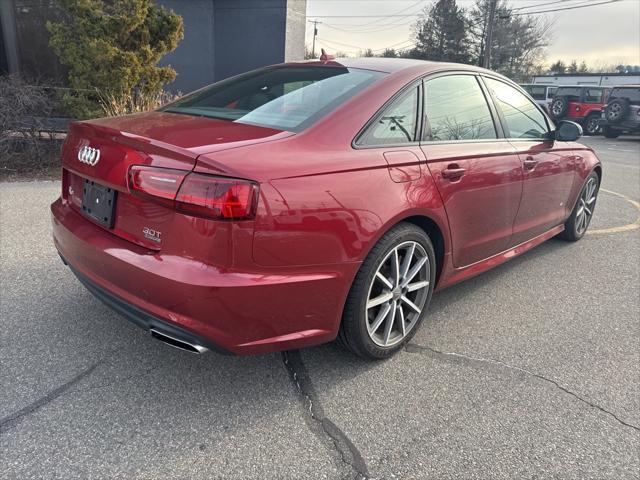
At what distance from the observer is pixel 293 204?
6.69 feet

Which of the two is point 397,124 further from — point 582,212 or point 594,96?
point 594,96

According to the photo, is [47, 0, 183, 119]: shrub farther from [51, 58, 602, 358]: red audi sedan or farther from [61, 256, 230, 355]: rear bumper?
[61, 256, 230, 355]: rear bumper

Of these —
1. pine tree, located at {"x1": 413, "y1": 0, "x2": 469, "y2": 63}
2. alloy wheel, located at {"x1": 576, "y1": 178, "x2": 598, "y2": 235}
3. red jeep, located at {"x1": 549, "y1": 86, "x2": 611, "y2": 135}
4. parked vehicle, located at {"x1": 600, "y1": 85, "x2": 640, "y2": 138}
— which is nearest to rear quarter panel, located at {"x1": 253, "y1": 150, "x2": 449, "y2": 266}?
alloy wheel, located at {"x1": 576, "y1": 178, "x2": 598, "y2": 235}

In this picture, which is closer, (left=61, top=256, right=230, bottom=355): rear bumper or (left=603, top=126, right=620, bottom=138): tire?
(left=61, top=256, right=230, bottom=355): rear bumper

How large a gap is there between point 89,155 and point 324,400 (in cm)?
164

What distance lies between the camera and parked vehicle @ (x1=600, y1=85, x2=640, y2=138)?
18109mm

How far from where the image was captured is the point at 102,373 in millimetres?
2467

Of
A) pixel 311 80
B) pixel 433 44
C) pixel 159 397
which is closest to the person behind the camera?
pixel 159 397

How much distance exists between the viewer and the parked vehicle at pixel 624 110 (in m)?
18.1

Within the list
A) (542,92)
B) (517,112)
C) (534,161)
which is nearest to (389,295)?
(534,161)

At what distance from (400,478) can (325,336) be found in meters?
0.69

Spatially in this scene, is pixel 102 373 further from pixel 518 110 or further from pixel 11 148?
pixel 11 148

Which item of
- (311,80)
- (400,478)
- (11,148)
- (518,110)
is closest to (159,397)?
(400,478)

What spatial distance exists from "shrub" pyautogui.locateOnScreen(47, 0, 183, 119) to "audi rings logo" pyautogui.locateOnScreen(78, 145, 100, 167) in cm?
557
